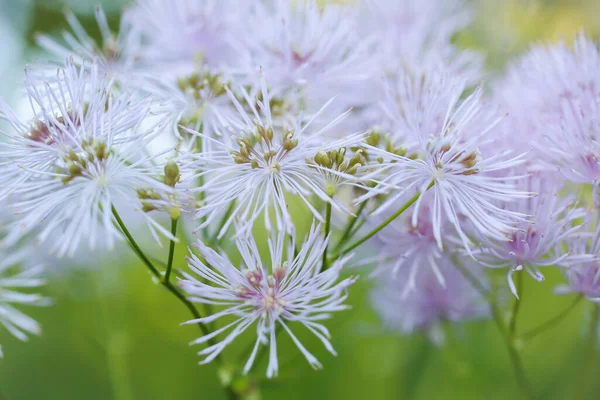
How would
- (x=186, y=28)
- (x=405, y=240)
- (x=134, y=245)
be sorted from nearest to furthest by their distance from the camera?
(x=134, y=245), (x=405, y=240), (x=186, y=28)

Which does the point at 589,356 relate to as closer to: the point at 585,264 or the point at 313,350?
the point at 585,264

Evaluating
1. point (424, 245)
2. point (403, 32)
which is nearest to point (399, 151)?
point (424, 245)

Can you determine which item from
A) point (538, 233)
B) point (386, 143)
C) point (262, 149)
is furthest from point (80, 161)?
point (538, 233)

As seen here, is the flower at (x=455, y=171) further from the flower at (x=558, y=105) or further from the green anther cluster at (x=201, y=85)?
the green anther cluster at (x=201, y=85)

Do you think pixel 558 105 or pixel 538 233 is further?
pixel 558 105

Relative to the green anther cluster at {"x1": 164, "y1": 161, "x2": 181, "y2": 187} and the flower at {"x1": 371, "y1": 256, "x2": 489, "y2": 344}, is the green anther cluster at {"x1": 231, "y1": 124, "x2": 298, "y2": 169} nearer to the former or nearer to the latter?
the green anther cluster at {"x1": 164, "y1": 161, "x2": 181, "y2": 187}

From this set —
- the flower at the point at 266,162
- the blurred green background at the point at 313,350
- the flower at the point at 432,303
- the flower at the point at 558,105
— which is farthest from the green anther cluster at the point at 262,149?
the blurred green background at the point at 313,350

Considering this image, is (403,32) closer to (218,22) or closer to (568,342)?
(218,22)
